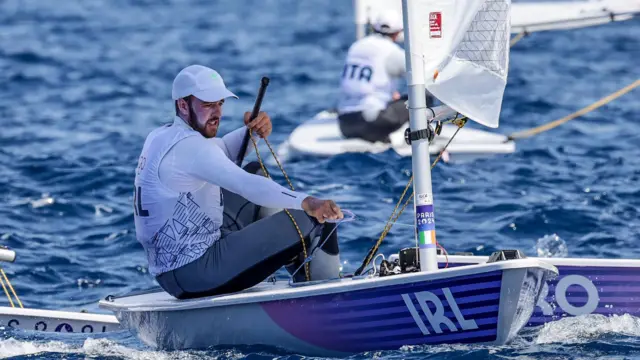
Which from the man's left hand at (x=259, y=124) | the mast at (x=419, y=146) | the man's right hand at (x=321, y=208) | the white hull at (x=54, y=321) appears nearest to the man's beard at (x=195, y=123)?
the man's left hand at (x=259, y=124)

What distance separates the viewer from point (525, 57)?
1417cm

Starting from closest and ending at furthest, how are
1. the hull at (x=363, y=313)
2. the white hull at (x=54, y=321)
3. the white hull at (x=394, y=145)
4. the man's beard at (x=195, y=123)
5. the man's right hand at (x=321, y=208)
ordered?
the hull at (x=363, y=313) < the man's right hand at (x=321, y=208) < the man's beard at (x=195, y=123) < the white hull at (x=54, y=321) < the white hull at (x=394, y=145)

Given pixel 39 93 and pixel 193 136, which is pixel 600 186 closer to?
pixel 193 136

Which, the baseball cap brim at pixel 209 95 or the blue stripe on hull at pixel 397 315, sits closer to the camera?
the blue stripe on hull at pixel 397 315

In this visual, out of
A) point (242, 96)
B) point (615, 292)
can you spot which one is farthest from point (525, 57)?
point (615, 292)

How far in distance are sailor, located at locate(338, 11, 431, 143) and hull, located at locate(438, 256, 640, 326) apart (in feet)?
12.3

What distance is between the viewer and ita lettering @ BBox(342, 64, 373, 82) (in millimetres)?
8648

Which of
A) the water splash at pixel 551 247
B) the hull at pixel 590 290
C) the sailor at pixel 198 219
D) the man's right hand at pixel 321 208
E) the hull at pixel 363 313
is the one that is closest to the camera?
the hull at pixel 363 313

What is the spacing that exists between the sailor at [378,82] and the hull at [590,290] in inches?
147

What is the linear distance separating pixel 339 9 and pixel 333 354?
15.1 m

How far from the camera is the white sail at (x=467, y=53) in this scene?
174 inches

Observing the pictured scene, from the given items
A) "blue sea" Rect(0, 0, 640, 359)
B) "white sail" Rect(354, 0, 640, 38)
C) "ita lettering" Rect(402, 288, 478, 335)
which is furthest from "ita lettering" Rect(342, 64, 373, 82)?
"ita lettering" Rect(402, 288, 478, 335)

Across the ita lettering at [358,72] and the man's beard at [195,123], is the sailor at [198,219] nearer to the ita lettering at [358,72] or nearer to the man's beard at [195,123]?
the man's beard at [195,123]

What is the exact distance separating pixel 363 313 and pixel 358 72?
4.48m
